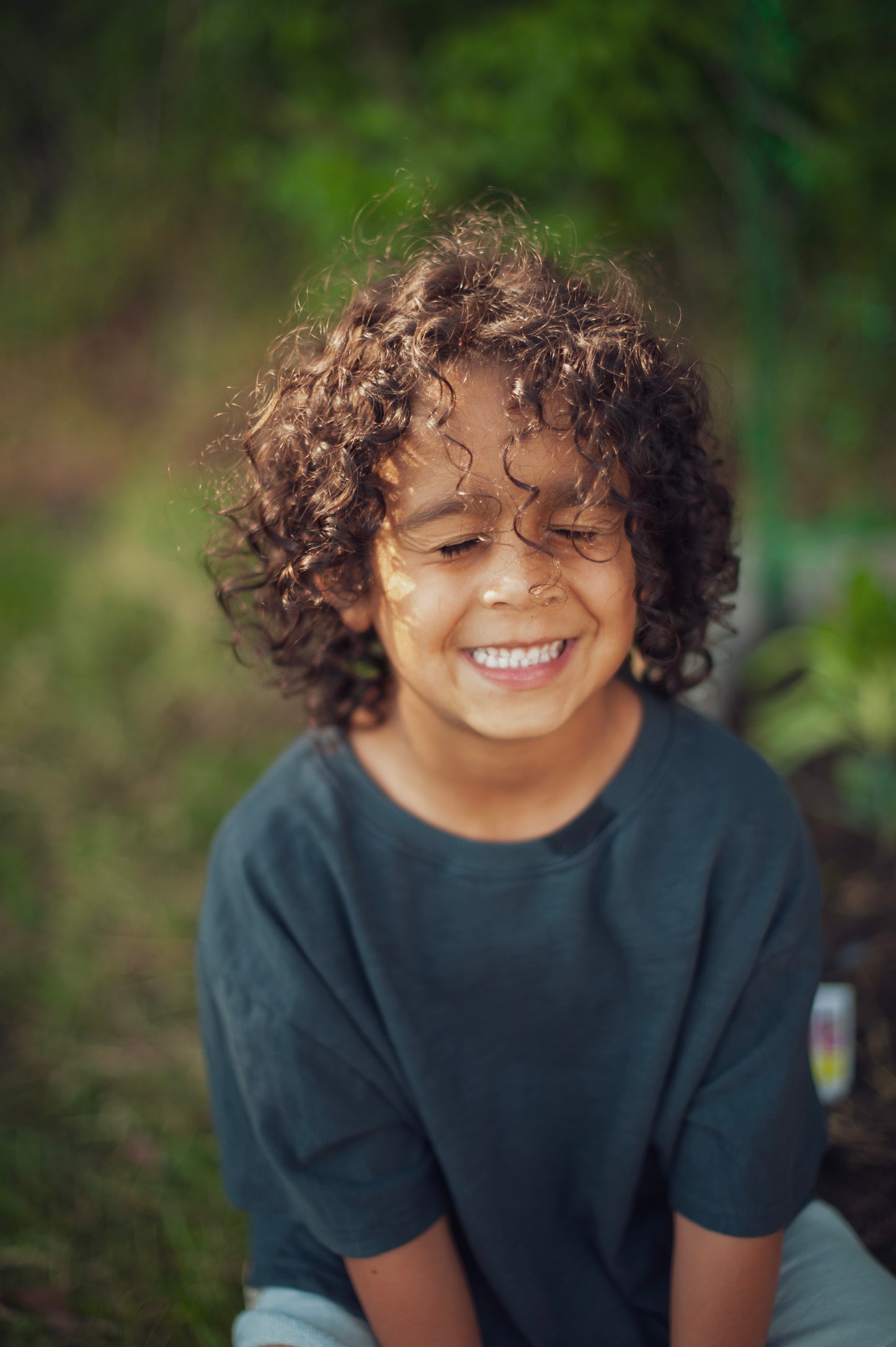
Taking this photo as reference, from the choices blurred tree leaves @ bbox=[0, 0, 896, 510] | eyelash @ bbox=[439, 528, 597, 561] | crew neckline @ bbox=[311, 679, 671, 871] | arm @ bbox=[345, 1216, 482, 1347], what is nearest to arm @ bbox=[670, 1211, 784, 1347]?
arm @ bbox=[345, 1216, 482, 1347]

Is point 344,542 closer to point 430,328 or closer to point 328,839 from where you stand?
point 430,328

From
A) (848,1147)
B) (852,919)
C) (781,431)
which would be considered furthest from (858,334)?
(848,1147)

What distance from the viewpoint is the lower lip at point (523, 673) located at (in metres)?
1.15

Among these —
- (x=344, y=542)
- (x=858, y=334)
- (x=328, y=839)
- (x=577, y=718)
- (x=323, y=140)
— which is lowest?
(x=328, y=839)

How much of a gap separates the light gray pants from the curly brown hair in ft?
2.50

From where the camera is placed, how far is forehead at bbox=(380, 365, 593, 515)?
106 centimetres

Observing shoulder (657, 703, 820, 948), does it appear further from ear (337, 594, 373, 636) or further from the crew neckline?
ear (337, 594, 373, 636)

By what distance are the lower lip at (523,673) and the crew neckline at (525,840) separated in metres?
0.21

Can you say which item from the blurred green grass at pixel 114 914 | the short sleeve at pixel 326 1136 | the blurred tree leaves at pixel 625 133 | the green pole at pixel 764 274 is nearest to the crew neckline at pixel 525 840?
the short sleeve at pixel 326 1136

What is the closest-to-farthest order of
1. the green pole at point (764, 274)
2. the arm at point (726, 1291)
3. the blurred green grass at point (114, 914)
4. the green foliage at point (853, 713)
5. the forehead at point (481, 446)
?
the forehead at point (481, 446), the arm at point (726, 1291), the blurred green grass at point (114, 914), the green foliage at point (853, 713), the green pole at point (764, 274)

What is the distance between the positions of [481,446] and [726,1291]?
3.41 feet

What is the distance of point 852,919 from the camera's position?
2117 mm

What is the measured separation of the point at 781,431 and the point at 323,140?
1855mm

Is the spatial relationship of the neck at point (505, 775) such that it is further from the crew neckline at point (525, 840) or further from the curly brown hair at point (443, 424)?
the curly brown hair at point (443, 424)
